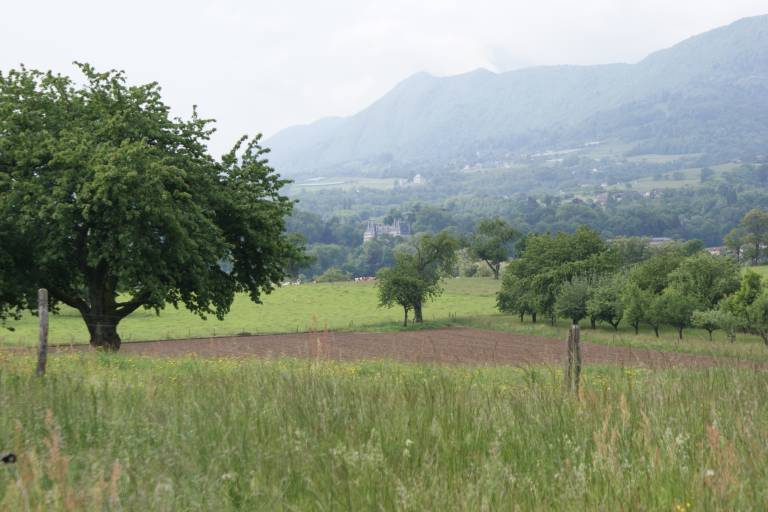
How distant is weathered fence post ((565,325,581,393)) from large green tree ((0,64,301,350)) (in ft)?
66.3

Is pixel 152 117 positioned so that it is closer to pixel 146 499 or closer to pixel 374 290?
pixel 146 499

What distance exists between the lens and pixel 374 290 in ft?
374

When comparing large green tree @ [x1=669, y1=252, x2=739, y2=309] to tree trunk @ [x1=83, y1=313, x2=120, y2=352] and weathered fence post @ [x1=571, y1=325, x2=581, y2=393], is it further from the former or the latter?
weathered fence post @ [x1=571, y1=325, x2=581, y2=393]

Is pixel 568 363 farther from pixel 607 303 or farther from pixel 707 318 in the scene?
pixel 607 303

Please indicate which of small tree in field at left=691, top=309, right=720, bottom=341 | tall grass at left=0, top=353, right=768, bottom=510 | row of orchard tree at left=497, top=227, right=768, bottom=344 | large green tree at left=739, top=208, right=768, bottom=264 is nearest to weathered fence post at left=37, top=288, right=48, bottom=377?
tall grass at left=0, top=353, right=768, bottom=510

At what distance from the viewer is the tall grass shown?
4.24 m

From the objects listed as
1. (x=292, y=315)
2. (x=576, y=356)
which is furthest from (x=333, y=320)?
(x=576, y=356)

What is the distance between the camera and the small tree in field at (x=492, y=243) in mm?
141750

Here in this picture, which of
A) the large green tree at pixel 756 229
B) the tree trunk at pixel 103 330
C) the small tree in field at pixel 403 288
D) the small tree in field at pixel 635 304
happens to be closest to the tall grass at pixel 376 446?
the tree trunk at pixel 103 330

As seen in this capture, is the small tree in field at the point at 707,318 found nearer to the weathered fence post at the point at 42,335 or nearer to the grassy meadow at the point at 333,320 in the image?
the grassy meadow at the point at 333,320

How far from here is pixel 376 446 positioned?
513 cm

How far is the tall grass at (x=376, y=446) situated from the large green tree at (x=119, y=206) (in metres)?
20.2

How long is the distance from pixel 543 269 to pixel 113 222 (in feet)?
221

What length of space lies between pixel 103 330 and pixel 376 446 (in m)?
29.9
